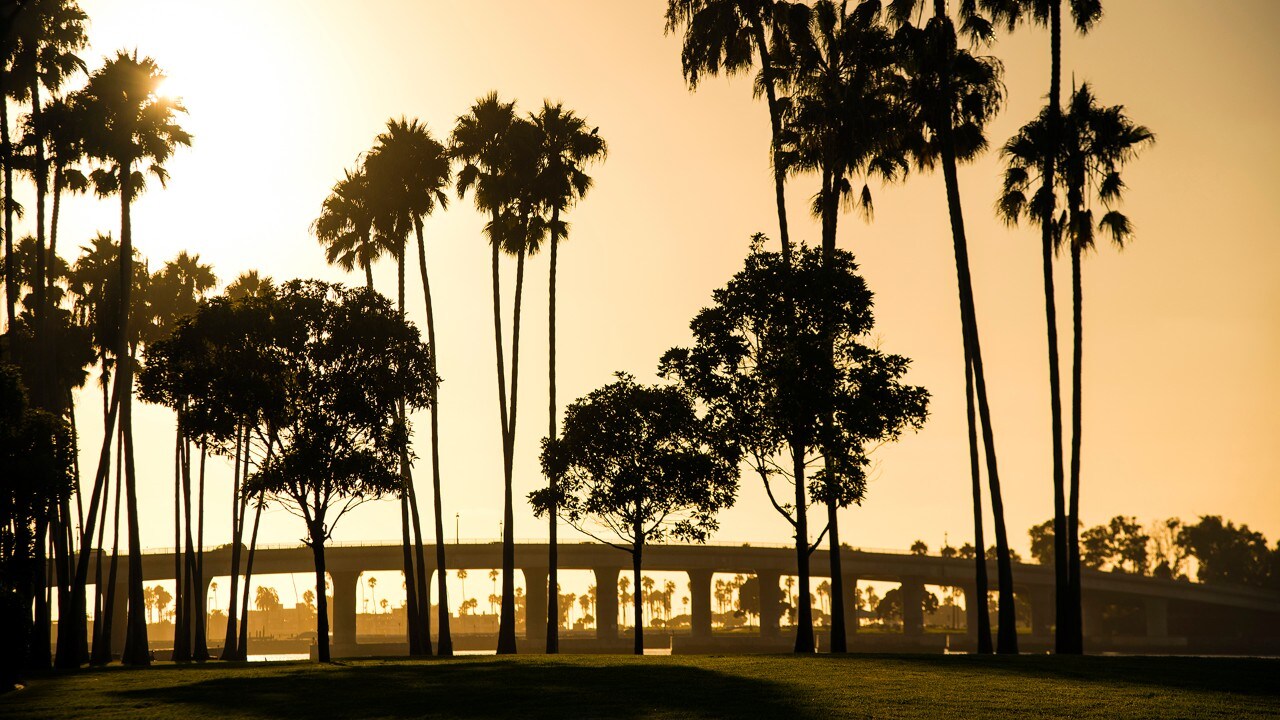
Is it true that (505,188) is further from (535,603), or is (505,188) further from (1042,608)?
(1042,608)

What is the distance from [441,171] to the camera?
56125 millimetres

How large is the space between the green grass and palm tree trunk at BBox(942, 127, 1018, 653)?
5.31m

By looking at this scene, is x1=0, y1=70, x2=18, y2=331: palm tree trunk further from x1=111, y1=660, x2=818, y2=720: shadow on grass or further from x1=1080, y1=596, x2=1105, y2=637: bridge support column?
x1=1080, y1=596, x2=1105, y2=637: bridge support column

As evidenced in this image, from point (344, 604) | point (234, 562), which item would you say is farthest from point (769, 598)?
point (234, 562)

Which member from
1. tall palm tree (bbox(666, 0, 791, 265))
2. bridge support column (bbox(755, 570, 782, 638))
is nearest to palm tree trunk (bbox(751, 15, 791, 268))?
tall palm tree (bbox(666, 0, 791, 265))

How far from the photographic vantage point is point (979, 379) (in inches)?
1598

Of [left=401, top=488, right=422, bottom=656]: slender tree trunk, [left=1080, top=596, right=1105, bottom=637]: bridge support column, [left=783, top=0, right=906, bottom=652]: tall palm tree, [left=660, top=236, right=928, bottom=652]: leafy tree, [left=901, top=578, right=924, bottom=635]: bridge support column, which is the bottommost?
[left=1080, top=596, right=1105, bottom=637]: bridge support column

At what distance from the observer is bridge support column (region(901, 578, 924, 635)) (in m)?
135

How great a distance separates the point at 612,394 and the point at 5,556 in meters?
24.6

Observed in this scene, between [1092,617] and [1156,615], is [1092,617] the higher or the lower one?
the lower one

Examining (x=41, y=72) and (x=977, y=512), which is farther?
(x=41, y=72)

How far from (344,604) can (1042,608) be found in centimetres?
8693

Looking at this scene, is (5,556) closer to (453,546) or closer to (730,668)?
(730,668)

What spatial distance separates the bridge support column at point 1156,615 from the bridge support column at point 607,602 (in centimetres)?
6668
